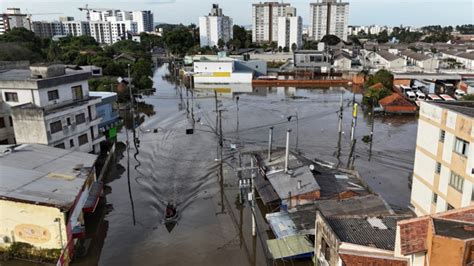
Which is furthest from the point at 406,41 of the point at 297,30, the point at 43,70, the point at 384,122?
the point at 43,70

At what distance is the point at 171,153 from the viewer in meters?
25.5

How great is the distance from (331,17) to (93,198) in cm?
12604

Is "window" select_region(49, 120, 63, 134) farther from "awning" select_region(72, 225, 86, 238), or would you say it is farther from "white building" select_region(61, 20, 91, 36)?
"white building" select_region(61, 20, 91, 36)

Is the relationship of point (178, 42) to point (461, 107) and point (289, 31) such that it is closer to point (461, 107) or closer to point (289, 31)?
point (289, 31)

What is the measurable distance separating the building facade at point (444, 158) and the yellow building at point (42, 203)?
13.6m

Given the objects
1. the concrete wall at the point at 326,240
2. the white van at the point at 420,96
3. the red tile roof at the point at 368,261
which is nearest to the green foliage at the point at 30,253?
the concrete wall at the point at 326,240

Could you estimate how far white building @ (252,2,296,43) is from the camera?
120 metres

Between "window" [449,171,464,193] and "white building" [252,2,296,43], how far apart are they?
358 ft

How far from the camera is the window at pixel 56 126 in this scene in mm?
19941

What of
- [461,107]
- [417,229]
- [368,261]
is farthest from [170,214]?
[461,107]

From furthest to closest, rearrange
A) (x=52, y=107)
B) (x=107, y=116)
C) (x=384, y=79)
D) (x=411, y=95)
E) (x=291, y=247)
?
1. (x=384, y=79)
2. (x=411, y=95)
3. (x=107, y=116)
4. (x=52, y=107)
5. (x=291, y=247)

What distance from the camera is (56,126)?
20297mm

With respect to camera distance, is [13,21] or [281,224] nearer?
[281,224]

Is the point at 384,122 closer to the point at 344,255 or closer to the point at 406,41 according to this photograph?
the point at 344,255
